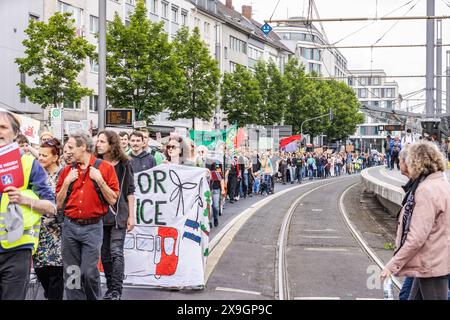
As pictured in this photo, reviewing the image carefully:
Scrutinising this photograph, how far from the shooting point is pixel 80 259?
6.58 m

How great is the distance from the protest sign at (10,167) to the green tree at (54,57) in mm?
27015

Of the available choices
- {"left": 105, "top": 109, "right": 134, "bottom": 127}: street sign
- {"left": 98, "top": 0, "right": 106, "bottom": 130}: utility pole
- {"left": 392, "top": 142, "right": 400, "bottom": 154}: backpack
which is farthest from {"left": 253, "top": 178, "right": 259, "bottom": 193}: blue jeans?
{"left": 98, "top": 0, "right": 106, "bottom": 130}: utility pole

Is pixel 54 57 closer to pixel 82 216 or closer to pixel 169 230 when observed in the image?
pixel 169 230

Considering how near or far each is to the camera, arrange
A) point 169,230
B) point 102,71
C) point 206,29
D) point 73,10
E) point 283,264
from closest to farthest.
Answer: point 169,230, point 283,264, point 102,71, point 73,10, point 206,29

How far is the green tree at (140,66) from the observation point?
123ft

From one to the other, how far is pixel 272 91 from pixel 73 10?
28.4m

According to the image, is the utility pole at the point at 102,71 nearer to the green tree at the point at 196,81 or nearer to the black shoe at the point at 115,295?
the black shoe at the point at 115,295

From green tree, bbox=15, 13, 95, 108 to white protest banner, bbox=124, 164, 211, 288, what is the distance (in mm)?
23155

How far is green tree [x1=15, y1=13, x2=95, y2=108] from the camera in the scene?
3112 cm

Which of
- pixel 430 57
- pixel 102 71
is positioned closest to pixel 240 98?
pixel 430 57

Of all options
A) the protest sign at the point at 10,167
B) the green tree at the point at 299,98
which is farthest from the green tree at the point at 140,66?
the green tree at the point at 299,98

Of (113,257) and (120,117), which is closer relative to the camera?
(113,257)

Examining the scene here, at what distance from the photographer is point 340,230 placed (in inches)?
643

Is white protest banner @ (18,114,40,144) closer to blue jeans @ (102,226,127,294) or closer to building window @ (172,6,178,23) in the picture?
blue jeans @ (102,226,127,294)
